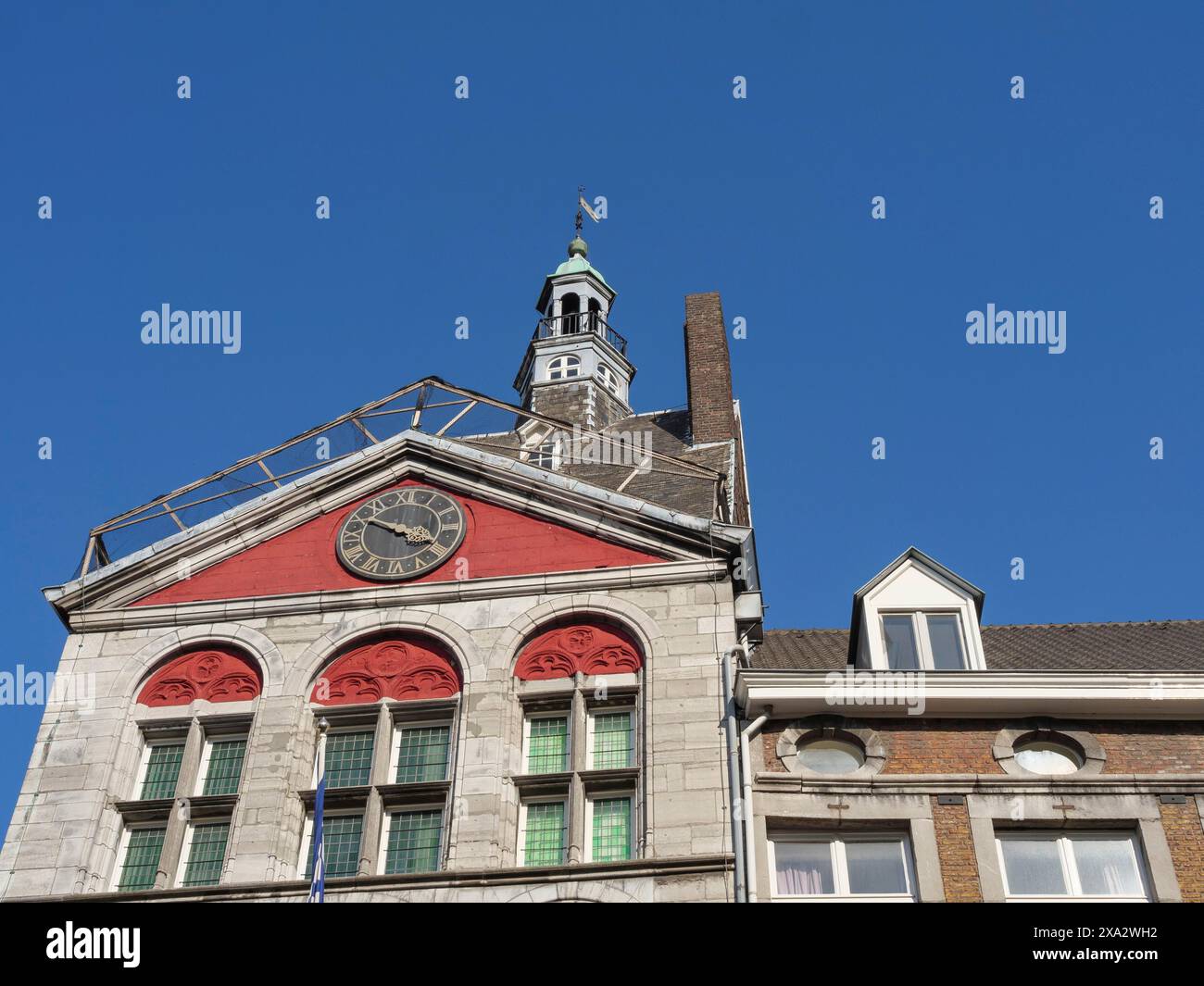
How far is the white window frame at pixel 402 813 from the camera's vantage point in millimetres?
20969

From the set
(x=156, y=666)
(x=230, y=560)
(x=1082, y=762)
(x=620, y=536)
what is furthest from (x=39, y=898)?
(x=1082, y=762)

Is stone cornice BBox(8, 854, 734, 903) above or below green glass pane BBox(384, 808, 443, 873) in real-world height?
below

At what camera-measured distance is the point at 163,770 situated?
2266 cm

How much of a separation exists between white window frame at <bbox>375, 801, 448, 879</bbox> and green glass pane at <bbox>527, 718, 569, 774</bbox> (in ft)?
4.16

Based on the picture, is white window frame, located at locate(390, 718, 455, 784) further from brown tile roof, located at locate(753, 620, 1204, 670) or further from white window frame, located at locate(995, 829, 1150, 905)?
white window frame, located at locate(995, 829, 1150, 905)

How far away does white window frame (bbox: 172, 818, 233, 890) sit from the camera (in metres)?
21.3

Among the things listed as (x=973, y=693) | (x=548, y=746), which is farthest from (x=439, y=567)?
(x=973, y=693)

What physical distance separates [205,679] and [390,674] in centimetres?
268

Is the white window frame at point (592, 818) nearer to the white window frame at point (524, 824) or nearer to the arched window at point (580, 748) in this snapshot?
the arched window at point (580, 748)

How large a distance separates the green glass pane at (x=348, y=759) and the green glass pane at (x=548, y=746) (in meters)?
2.13

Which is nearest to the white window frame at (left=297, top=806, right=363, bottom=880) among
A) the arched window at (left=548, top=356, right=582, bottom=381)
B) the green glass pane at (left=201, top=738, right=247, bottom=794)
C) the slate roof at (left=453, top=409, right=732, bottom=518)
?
the green glass pane at (left=201, top=738, right=247, bottom=794)

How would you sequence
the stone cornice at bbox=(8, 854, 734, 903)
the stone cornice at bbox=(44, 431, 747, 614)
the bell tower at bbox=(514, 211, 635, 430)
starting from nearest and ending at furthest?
1. the stone cornice at bbox=(8, 854, 734, 903)
2. the stone cornice at bbox=(44, 431, 747, 614)
3. the bell tower at bbox=(514, 211, 635, 430)
